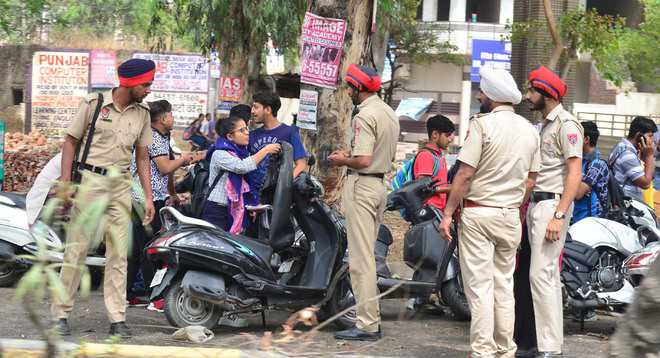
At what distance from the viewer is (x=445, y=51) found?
146 ft

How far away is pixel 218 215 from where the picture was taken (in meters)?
8.56

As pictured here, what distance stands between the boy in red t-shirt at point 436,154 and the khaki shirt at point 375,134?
4.73 feet

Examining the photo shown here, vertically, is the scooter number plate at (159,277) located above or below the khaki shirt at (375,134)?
below

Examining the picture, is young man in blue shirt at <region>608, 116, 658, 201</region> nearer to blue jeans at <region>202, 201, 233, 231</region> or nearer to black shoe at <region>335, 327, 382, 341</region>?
black shoe at <region>335, 327, 382, 341</region>

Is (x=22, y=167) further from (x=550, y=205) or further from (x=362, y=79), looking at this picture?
(x=550, y=205)

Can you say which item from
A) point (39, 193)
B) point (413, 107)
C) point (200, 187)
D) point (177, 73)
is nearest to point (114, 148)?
point (39, 193)

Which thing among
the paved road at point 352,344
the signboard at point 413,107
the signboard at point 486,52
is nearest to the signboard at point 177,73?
the signboard at point 413,107

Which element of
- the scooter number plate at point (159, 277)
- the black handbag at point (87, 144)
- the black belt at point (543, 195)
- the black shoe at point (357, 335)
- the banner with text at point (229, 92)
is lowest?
the black shoe at point (357, 335)

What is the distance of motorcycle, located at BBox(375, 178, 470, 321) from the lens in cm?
854

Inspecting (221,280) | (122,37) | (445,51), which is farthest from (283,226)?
(445,51)

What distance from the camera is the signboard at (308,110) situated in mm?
11375

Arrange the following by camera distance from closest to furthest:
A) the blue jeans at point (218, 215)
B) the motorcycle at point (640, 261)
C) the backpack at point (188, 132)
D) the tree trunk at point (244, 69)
→ the motorcycle at point (640, 261) → the blue jeans at point (218, 215) → the tree trunk at point (244, 69) → the backpack at point (188, 132)

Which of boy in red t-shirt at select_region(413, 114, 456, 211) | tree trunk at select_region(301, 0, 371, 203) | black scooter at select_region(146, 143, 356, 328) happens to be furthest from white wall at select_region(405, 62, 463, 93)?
black scooter at select_region(146, 143, 356, 328)

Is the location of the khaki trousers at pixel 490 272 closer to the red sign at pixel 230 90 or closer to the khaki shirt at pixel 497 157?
the khaki shirt at pixel 497 157
